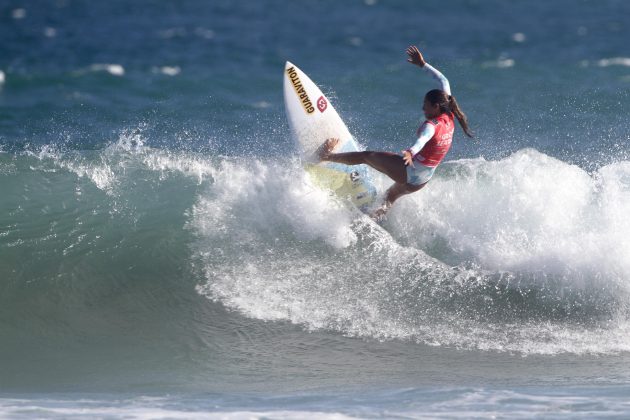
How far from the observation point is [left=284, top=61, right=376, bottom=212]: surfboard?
9.98 meters

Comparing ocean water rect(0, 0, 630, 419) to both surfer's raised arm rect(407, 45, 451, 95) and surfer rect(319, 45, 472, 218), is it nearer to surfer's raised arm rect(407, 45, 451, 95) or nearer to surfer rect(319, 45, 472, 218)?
surfer rect(319, 45, 472, 218)

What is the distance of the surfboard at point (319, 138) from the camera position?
9977 millimetres

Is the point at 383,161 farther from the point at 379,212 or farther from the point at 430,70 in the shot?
the point at 430,70

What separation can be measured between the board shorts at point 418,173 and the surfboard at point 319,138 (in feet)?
2.48

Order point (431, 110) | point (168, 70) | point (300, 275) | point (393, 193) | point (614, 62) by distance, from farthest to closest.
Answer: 1. point (614, 62)
2. point (168, 70)
3. point (393, 193)
4. point (300, 275)
5. point (431, 110)

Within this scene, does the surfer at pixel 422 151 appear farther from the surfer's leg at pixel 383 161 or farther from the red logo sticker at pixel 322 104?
the red logo sticker at pixel 322 104

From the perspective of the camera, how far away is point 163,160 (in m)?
11.4

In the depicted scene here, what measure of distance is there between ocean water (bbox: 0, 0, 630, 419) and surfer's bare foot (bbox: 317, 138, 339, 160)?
1.18ft

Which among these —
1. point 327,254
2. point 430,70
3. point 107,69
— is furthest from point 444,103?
→ point 107,69

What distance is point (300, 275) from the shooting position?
9.37m

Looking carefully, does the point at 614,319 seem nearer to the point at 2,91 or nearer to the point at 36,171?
the point at 36,171

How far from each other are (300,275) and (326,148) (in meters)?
1.50

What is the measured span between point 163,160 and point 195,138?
259 cm

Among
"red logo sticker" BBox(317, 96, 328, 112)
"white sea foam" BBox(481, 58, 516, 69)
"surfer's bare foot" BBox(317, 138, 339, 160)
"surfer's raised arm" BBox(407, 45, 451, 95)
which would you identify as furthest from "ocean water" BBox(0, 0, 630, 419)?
"white sea foam" BBox(481, 58, 516, 69)
